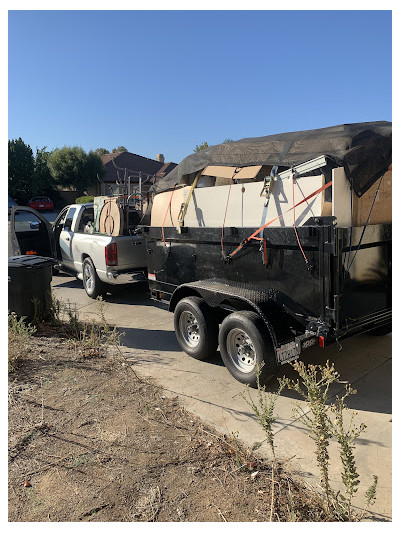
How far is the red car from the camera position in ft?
123

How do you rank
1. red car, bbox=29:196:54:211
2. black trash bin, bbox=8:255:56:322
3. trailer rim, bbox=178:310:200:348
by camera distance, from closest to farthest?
trailer rim, bbox=178:310:200:348 < black trash bin, bbox=8:255:56:322 < red car, bbox=29:196:54:211

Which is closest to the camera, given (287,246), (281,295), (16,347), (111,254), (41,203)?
(287,246)

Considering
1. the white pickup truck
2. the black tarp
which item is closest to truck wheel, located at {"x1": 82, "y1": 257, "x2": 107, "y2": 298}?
the white pickup truck

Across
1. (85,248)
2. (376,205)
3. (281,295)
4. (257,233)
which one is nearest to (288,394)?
(281,295)

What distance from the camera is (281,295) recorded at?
14.2ft

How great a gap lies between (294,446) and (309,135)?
318cm

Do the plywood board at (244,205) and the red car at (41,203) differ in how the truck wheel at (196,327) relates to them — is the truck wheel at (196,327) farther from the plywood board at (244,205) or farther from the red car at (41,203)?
the red car at (41,203)

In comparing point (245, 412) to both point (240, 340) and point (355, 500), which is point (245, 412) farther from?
point (355, 500)

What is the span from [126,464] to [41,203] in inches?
1524

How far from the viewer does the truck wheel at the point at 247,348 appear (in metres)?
4.09

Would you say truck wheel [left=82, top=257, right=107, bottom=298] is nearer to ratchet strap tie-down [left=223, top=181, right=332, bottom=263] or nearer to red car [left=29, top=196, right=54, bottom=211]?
ratchet strap tie-down [left=223, top=181, right=332, bottom=263]

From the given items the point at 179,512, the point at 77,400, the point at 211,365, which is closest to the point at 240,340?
the point at 211,365

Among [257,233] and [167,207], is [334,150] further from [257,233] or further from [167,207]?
[167,207]

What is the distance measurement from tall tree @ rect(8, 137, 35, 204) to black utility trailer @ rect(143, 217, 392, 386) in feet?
131
